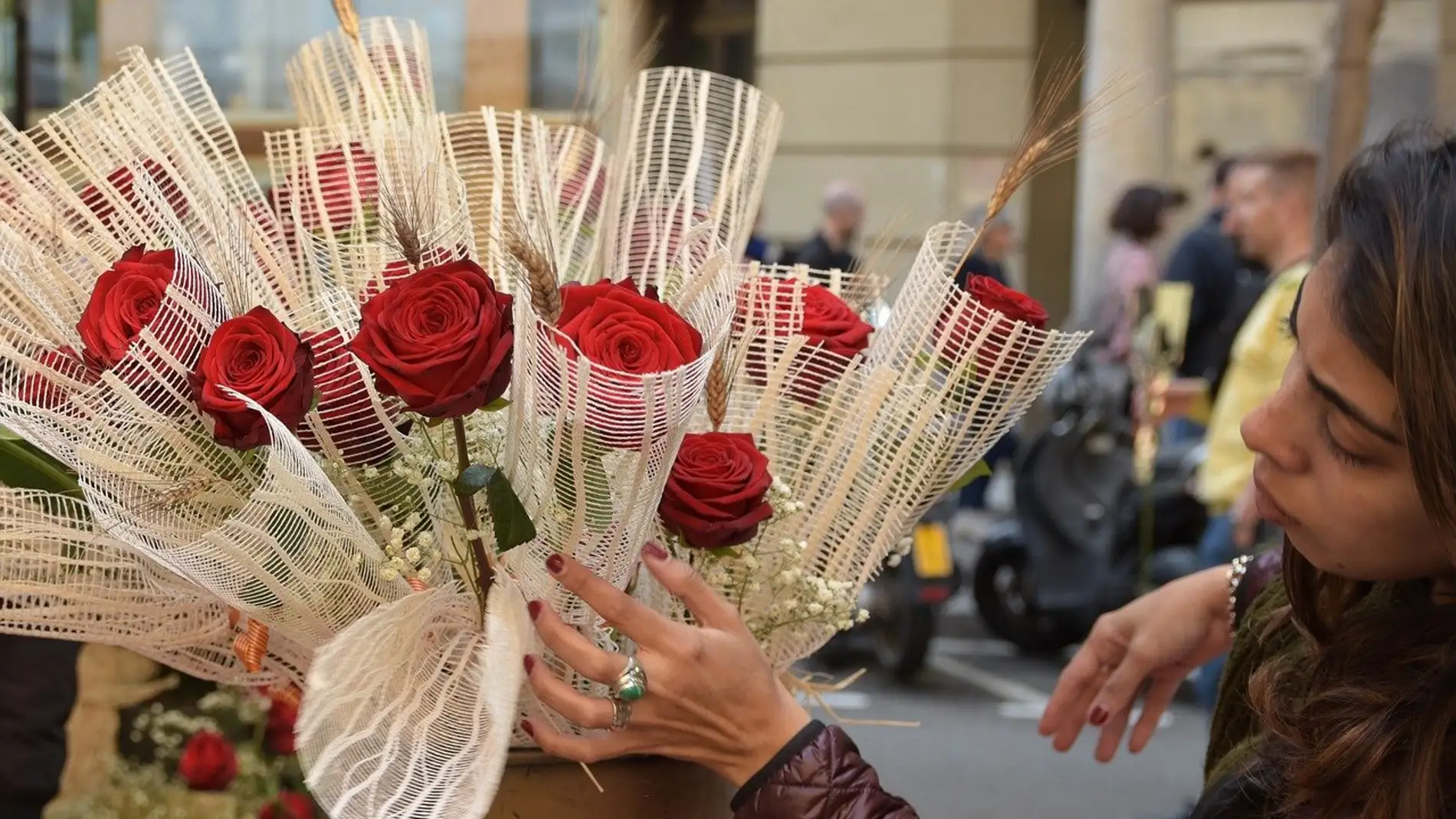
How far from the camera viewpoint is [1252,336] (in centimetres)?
374

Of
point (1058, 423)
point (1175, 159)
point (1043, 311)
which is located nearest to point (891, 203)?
point (1175, 159)

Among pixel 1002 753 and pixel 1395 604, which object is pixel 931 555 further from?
pixel 1395 604

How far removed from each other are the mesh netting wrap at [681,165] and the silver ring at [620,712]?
1.25 ft

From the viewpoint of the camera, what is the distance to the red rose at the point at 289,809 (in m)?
1.99

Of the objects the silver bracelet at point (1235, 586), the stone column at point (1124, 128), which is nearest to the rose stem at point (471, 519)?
the silver bracelet at point (1235, 586)

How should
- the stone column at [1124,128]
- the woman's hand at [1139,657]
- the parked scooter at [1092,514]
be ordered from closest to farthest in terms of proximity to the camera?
the woman's hand at [1139,657] < the parked scooter at [1092,514] < the stone column at [1124,128]

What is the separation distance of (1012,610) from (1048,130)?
4.75 m

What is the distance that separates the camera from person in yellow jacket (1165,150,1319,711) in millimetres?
3686

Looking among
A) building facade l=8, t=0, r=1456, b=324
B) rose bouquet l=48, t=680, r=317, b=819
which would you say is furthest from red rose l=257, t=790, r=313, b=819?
building facade l=8, t=0, r=1456, b=324

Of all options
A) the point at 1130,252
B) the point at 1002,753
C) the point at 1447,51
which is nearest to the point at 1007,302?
the point at 1002,753

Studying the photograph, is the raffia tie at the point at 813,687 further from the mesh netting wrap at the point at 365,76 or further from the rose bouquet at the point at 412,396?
the mesh netting wrap at the point at 365,76

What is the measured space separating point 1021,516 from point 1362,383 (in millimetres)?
4431

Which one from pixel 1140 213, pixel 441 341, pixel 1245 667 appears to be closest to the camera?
pixel 441 341

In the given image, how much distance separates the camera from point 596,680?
109 cm
